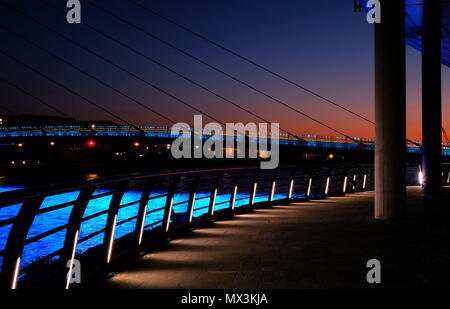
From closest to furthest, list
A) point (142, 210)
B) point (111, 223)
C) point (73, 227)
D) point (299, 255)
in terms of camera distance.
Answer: point (73, 227), point (111, 223), point (299, 255), point (142, 210)

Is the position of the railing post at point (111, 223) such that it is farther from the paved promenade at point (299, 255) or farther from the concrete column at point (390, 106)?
the concrete column at point (390, 106)

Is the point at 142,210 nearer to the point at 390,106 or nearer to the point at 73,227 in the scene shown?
the point at 73,227

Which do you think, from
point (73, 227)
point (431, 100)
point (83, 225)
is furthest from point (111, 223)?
point (83, 225)

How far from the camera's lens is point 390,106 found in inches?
390

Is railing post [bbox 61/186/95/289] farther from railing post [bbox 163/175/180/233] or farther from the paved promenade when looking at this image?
railing post [bbox 163/175/180/233]

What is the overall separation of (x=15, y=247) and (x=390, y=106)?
7771 millimetres

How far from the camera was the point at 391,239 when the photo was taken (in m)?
7.63

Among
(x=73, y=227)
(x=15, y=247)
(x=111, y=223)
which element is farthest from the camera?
(x=111, y=223)

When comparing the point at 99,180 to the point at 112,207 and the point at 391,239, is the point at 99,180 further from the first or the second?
the point at 391,239

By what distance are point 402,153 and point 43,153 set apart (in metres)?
75.0

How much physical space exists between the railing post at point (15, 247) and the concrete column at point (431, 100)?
13270 millimetres

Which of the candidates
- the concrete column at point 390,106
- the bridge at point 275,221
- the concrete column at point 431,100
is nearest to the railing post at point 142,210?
the bridge at point 275,221

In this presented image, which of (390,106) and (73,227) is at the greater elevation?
(390,106)
